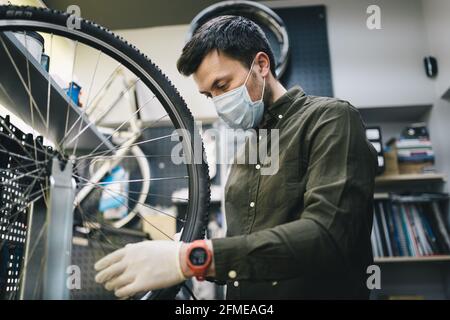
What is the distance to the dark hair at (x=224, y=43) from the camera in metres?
0.94

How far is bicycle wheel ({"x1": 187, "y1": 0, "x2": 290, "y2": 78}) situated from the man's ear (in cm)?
148

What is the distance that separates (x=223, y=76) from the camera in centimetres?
95

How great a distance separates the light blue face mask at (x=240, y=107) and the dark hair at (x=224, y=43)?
51 millimetres

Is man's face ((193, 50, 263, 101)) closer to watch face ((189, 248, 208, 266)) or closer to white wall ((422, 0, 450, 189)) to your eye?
watch face ((189, 248, 208, 266))

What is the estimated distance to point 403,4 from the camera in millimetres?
2613

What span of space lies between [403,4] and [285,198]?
92.4 inches

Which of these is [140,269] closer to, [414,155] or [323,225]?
[323,225]

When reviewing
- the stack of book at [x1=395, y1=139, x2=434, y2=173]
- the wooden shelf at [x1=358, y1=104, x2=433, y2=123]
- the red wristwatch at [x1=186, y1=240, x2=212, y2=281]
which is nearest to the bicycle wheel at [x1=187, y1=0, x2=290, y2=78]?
the wooden shelf at [x1=358, y1=104, x2=433, y2=123]

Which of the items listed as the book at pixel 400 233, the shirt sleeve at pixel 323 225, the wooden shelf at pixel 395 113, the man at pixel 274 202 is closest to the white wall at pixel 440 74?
the wooden shelf at pixel 395 113

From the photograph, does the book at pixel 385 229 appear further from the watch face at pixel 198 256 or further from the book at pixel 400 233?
the watch face at pixel 198 256

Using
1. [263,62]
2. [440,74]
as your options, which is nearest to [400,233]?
[440,74]

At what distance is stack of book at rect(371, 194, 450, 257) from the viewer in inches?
86.1
